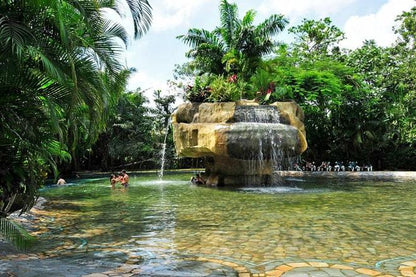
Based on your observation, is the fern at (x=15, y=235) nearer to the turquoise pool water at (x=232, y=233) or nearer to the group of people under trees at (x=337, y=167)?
the turquoise pool water at (x=232, y=233)

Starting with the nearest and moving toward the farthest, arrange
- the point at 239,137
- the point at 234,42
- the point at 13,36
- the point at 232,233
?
1. the point at 13,36
2. the point at 232,233
3. the point at 239,137
4. the point at 234,42

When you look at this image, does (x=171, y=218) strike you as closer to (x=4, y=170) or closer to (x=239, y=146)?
(x=4, y=170)

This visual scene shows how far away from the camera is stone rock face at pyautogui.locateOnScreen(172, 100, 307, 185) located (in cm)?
1512

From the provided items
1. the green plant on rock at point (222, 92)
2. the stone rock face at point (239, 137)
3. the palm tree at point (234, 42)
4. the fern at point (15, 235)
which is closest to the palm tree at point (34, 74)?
the fern at point (15, 235)

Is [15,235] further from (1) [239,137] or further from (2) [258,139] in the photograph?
(2) [258,139]

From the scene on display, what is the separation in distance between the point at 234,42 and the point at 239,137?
8467 mm

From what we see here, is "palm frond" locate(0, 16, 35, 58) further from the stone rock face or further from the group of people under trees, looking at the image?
the group of people under trees

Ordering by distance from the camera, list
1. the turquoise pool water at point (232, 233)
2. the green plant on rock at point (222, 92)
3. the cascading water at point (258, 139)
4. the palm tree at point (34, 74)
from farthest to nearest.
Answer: the green plant on rock at point (222, 92) → the cascading water at point (258, 139) → the turquoise pool water at point (232, 233) → the palm tree at point (34, 74)

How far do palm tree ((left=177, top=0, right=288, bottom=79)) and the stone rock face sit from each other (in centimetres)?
454

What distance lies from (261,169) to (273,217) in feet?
29.1

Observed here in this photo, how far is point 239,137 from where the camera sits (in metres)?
15.0

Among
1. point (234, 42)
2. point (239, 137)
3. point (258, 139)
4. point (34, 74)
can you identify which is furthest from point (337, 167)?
point (34, 74)

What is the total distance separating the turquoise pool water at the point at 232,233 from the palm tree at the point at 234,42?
11.6 meters

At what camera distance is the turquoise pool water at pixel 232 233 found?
5160 mm
